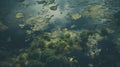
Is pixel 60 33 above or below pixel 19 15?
below

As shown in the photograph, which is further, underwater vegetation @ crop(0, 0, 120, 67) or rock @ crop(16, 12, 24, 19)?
rock @ crop(16, 12, 24, 19)

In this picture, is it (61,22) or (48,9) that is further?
(48,9)

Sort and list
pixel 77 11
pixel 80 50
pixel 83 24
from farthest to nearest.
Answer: pixel 77 11 → pixel 83 24 → pixel 80 50

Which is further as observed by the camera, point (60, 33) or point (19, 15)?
point (19, 15)

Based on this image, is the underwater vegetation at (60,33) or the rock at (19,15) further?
the rock at (19,15)

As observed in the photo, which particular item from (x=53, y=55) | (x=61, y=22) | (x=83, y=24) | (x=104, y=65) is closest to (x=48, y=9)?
(x=61, y=22)

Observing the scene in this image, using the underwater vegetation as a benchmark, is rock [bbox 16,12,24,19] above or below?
above

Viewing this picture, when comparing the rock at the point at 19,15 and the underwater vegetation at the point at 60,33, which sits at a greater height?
the rock at the point at 19,15

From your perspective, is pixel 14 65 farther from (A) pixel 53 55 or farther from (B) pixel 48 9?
(B) pixel 48 9
